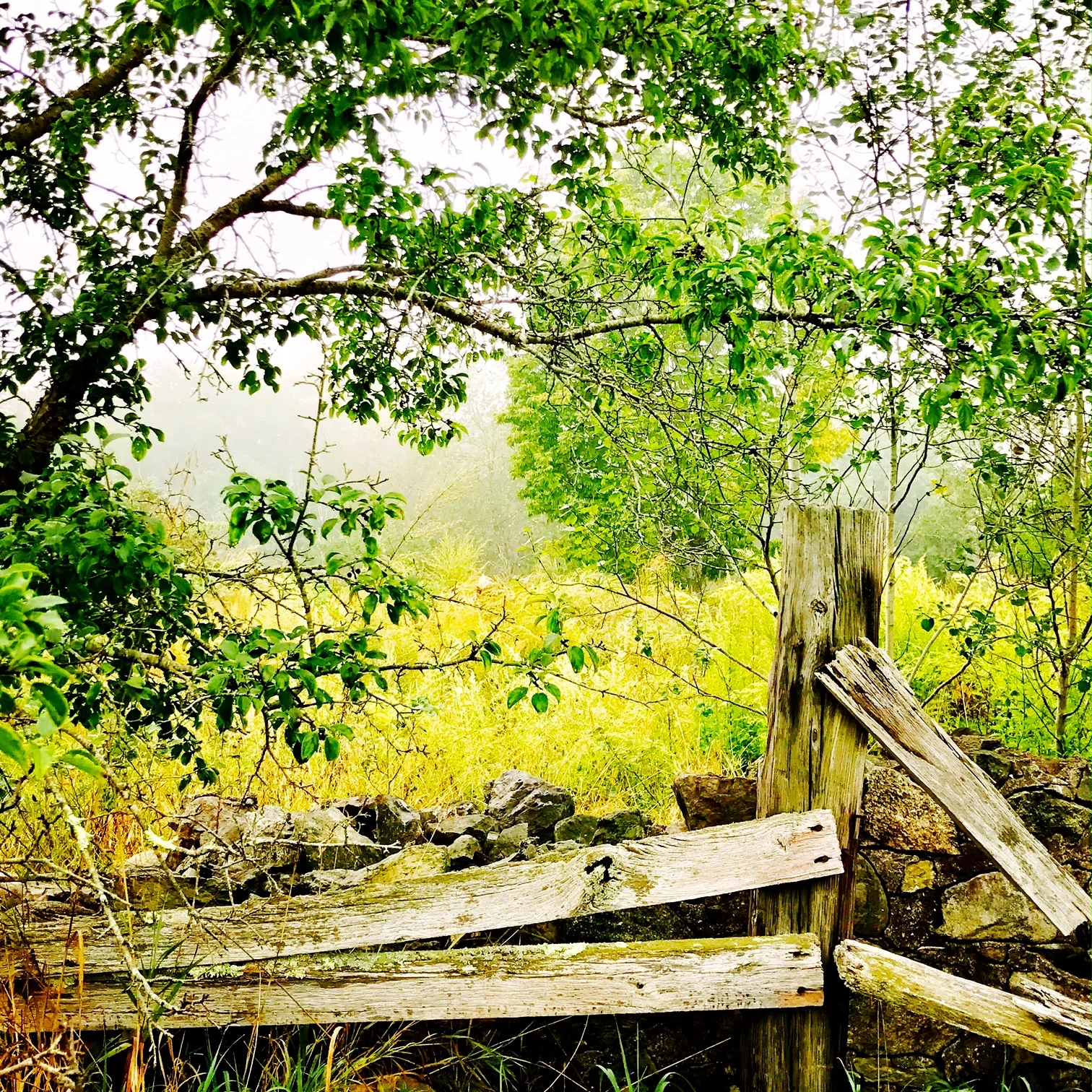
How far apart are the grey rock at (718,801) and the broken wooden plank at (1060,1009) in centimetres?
102

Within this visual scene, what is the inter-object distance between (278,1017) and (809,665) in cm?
206

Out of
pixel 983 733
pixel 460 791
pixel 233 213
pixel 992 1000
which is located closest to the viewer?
pixel 992 1000

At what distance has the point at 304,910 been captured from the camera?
2.68 meters

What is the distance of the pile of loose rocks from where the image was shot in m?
3.04

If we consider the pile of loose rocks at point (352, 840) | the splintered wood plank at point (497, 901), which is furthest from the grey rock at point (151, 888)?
the splintered wood plank at point (497, 901)

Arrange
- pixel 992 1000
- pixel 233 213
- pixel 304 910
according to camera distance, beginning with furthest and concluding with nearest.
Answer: pixel 233 213, pixel 304 910, pixel 992 1000

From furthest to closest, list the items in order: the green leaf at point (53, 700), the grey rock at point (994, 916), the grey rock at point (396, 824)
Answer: the grey rock at point (396, 824) < the grey rock at point (994, 916) < the green leaf at point (53, 700)

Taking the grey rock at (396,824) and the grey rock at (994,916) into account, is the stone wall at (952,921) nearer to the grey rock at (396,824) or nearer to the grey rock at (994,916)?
the grey rock at (994,916)

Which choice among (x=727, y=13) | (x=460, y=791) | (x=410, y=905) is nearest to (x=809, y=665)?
(x=410, y=905)

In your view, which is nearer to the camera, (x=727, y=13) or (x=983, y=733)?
(x=727, y=13)

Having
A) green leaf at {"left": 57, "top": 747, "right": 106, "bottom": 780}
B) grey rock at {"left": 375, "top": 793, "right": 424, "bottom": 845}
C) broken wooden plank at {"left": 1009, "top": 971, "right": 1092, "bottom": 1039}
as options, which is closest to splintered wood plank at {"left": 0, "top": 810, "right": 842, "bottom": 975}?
broken wooden plank at {"left": 1009, "top": 971, "right": 1092, "bottom": 1039}

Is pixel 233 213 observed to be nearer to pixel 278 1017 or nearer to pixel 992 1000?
pixel 278 1017

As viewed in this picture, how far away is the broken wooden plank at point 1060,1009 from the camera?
2.40 m

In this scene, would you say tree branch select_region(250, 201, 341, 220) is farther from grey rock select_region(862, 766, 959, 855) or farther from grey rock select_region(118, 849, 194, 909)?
grey rock select_region(862, 766, 959, 855)
